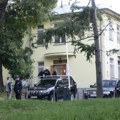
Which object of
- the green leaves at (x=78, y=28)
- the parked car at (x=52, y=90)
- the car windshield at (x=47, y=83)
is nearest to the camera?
the green leaves at (x=78, y=28)

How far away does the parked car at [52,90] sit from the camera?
87.4 ft

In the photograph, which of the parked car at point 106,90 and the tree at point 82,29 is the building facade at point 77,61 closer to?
the parked car at point 106,90

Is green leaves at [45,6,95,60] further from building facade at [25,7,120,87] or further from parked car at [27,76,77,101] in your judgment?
building facade at [25,7,120,87]

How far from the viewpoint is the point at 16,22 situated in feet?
112

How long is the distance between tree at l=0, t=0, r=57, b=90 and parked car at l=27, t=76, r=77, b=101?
478cm

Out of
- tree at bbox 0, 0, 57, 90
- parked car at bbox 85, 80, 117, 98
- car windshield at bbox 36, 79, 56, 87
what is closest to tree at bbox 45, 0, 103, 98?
car windshield at bbox 36, 79, 56, 87

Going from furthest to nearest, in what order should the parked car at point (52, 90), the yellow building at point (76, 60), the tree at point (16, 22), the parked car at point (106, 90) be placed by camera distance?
the yellow building at point (76, 60), the tree at point (16, 22), the parked car at point (106, 90), the parked car at point (52, 90)

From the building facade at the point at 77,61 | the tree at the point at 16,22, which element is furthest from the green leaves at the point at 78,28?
the building facade at the point at 77,61

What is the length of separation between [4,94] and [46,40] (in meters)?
7.22

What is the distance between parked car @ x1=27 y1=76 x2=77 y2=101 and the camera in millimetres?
26641

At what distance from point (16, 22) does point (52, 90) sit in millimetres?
9242

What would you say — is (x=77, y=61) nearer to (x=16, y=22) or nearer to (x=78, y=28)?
(x=16, y=22)

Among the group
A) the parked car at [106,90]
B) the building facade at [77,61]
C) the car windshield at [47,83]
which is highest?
the building facade at [77,61]

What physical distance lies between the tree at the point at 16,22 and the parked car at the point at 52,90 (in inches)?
188
